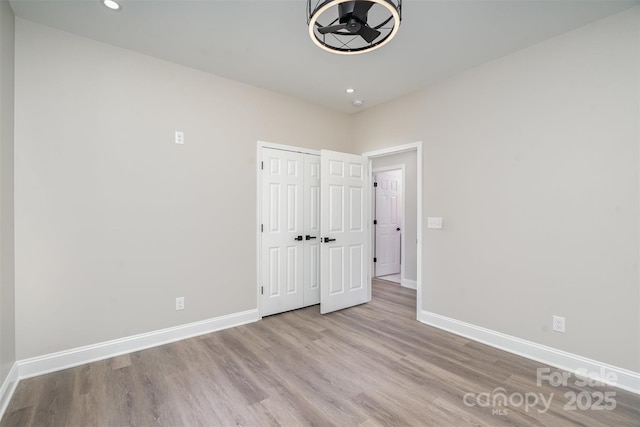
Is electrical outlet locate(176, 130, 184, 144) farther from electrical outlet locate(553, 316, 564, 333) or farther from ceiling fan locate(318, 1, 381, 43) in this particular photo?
electrical outlet locate(553, 316, 564, 333)

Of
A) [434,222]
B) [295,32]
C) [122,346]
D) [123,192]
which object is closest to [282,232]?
[123,192]

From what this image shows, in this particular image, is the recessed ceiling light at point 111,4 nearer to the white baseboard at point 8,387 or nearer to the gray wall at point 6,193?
the gray wall at point 6,193

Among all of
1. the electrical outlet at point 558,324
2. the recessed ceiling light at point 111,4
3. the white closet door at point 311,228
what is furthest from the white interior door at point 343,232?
the recessed ceiling light at point 111,4

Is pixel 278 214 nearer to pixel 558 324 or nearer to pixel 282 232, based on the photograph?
pixel 282 232

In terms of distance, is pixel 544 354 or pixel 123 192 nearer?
pixel 544 354

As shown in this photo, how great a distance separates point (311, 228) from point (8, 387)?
3.09 meters

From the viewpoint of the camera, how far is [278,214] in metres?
3.74

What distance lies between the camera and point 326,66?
302 cm

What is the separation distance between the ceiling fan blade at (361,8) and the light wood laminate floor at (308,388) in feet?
8.37

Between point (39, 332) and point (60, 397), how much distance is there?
64cm

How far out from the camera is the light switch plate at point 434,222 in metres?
3.39

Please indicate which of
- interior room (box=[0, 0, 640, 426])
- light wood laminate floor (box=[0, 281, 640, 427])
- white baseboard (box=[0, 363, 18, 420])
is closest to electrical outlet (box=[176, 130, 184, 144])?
interior room (box=[0, 0, 640, 426])

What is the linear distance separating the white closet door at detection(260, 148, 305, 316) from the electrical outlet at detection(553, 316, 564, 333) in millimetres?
2740

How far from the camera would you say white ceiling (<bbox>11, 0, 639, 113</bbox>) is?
7.09 ft
